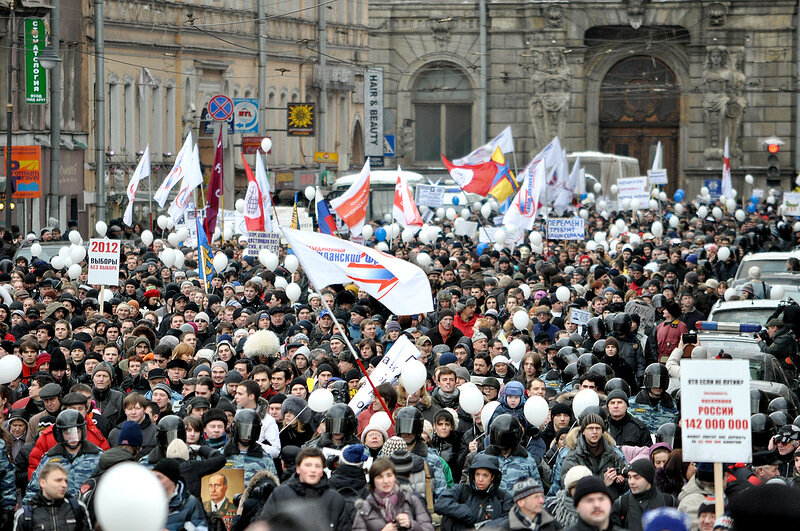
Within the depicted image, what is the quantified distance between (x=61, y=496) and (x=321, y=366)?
4749mm

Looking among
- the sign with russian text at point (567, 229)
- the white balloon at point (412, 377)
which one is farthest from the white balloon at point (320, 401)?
the sign with russian text at point (567, 229)

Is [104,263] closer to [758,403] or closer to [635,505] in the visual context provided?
[758,403]

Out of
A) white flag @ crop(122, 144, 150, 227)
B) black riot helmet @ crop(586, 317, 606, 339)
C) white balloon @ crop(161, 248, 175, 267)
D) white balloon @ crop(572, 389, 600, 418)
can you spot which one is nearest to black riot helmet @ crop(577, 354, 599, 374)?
white balloon @ crop(572, 389, 600, 418)

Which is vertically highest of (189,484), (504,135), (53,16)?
(53,16)

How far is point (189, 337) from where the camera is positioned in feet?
54.5

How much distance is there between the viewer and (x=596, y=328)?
1808cm

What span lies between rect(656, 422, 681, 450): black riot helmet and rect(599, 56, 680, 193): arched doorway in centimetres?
4354

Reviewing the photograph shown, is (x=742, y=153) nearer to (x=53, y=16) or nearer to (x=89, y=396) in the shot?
(x=53, y=16)

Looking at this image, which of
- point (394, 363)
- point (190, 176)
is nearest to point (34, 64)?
point (190, 176)

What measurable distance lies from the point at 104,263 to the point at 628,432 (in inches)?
384

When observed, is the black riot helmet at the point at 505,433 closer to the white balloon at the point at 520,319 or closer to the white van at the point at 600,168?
the white balloon at the point at 520,319

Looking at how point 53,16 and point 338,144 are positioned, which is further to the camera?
point 338,144

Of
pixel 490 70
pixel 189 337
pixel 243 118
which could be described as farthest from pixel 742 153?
pixel 189 337

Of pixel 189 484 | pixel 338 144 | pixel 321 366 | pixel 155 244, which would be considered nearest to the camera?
pixel 189 484
